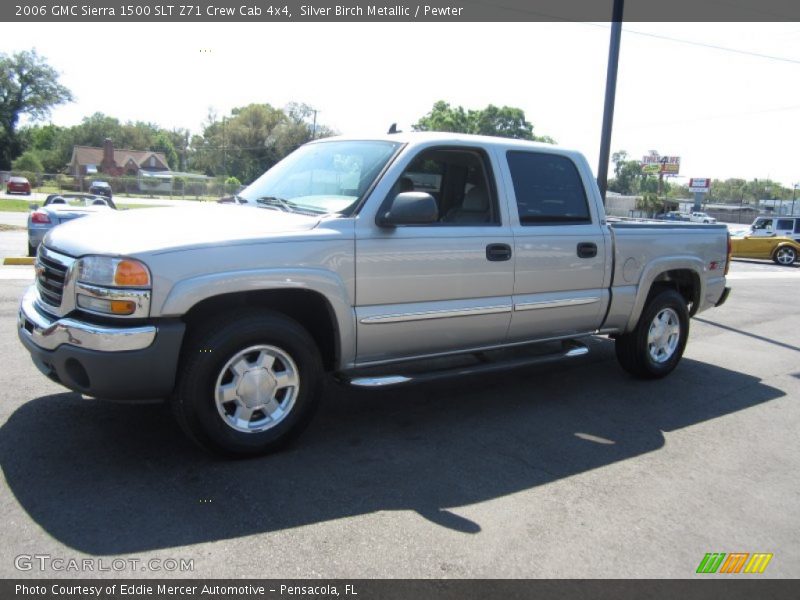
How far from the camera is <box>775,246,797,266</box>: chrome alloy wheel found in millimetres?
23909

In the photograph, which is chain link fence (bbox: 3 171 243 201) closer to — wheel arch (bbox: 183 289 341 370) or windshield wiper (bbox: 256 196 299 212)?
windshield wiper (bbox: 256 196 299 212)

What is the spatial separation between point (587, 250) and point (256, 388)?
2949 mm

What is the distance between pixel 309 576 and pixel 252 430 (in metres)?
1.22

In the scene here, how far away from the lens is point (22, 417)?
4277mm

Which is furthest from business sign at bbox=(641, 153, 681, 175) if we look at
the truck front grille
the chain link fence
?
the truck front grille

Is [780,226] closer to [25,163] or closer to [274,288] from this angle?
[274,288]

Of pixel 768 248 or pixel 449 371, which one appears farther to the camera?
pixel 768 248

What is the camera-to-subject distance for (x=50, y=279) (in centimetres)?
381

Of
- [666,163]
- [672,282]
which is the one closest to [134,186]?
[672,282]

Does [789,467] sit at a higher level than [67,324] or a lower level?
lower

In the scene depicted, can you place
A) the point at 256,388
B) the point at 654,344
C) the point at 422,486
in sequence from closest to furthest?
the point at 422,486 → the point at 256,388 → the point at 654,344

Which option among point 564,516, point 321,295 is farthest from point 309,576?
point 321,295

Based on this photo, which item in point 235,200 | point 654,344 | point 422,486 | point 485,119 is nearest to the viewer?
point 422,486

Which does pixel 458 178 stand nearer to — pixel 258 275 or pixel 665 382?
pixel 258 275
